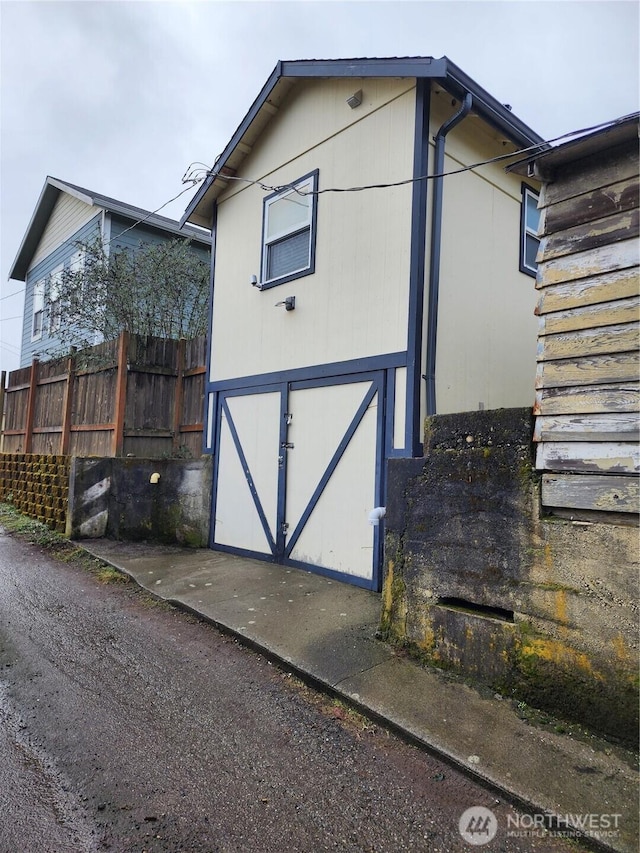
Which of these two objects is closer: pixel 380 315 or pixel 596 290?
pixel 596 290

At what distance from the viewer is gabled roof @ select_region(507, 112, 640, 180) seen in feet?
8.86

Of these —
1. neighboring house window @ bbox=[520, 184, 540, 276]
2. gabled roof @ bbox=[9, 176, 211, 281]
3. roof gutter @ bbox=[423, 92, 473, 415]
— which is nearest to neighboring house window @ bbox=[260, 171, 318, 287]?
roof gutter @ bbox=[423, 92, 473, 415]

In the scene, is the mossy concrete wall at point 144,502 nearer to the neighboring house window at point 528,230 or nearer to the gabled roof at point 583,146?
the neighboring house window at point 528,230

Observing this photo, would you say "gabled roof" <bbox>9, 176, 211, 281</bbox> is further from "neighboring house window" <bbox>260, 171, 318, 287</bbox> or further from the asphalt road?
the asphalt road

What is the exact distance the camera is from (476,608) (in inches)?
130

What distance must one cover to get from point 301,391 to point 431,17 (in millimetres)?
5650

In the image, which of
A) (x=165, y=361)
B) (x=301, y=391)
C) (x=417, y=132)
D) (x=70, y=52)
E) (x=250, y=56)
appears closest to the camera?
(x=417, y=132)

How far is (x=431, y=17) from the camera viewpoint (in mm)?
6898

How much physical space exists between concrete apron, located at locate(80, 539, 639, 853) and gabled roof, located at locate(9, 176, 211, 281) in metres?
9.02

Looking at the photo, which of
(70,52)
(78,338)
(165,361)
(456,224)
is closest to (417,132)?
(456,224)

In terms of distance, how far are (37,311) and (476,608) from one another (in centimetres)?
1634

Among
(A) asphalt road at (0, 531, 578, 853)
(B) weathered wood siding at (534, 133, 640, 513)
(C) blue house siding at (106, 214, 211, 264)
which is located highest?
(C) blue house siding at (106, 214, 211, 264)

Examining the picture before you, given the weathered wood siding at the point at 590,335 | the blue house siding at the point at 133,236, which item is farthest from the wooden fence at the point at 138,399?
the weathered wood siding at the point at 590,335

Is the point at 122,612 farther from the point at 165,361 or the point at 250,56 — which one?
the point at 250,56
